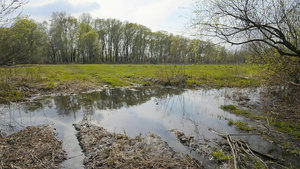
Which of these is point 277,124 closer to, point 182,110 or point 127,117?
point 182,110

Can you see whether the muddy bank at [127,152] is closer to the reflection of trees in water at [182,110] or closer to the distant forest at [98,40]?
the reflection of trees in water at [182,110]

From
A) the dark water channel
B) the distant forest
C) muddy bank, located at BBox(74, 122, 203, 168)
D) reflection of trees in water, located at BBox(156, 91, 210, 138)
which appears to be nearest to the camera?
muddy bank, located at BBox(74, 122, 203, 168)

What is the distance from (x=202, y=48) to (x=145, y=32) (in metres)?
Answer: 55.8

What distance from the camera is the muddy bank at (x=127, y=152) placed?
400 centimetres

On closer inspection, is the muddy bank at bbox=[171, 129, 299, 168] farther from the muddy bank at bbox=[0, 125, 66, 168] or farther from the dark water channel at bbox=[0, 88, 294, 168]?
the muddy bank at bbox=[0, 125, 66, 168]

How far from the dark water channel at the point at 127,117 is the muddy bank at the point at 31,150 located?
0.31 m

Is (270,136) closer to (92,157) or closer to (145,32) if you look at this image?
(92,157)

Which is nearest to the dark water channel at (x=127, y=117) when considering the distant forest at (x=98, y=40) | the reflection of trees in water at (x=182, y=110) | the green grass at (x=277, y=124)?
the reflection of trees in water at (x=182, y=110)

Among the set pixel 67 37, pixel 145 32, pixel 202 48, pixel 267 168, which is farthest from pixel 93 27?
pixel 267 168

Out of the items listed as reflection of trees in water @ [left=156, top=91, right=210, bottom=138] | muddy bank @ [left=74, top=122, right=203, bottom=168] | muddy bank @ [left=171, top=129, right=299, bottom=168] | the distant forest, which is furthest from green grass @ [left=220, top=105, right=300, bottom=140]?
the distant forest

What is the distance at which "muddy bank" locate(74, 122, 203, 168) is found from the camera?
4.00m

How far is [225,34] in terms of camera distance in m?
6.73

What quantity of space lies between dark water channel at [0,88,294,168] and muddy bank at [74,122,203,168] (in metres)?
0.30

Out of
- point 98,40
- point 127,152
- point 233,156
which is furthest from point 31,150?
point 98,40
